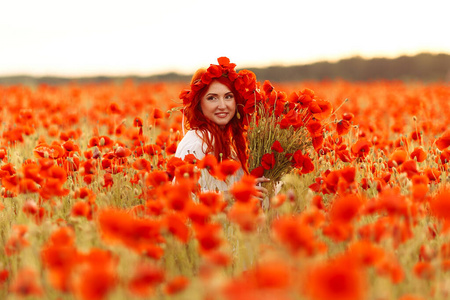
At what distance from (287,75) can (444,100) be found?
1634 centimetres

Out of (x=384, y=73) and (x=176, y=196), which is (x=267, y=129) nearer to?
(x=176, y=196)

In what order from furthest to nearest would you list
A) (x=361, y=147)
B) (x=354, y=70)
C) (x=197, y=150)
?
1. (x=354, y=70)
2. (x=197, y=150)
3. (x=361, y=147)

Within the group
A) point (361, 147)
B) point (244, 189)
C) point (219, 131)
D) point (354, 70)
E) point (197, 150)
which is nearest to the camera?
point (244, 189)

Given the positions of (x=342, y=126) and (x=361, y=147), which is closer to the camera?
(x=361, y=147)

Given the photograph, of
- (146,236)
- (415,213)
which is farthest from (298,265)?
(415,213)

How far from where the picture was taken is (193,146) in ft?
9.09

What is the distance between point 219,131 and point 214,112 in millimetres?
127

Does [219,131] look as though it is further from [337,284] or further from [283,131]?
[337,284]

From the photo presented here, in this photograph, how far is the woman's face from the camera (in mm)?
2824

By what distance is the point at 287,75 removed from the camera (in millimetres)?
22953

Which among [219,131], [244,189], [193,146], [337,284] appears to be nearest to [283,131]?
[219,131]

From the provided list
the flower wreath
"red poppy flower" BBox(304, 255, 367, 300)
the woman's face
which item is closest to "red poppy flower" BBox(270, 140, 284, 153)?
the flower wreath

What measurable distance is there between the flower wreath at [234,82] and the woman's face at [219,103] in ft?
0.19

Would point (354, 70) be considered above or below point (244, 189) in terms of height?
above
